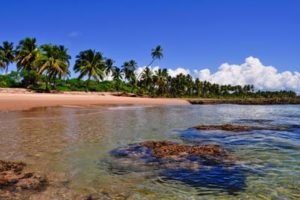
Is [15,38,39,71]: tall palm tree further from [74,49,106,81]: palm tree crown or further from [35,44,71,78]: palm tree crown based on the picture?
[74,49,106,81]: palm tree crown

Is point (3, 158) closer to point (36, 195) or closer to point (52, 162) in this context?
point (52, 162)

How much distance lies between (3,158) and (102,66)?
253 feet

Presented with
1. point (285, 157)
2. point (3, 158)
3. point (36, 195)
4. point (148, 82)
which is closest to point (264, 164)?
point (285, 157)

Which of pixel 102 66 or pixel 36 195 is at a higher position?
pixel 102 66

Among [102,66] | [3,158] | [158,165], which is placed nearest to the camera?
[158,165]

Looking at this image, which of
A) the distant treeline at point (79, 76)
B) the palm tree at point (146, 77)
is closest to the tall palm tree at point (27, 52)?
the distant treeline at point (79, 76)

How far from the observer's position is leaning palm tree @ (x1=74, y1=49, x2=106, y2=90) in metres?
82.4

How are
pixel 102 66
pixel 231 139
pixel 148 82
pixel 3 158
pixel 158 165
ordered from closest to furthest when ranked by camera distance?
pixel 158 165, pixel 3 158, pixel 231 139, pixel 102 66, pixel 148 82

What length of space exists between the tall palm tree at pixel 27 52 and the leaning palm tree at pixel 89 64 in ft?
44.8

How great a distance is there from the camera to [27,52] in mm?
70688

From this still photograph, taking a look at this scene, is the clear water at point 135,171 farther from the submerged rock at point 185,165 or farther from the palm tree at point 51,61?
the palm tree at point 51,61

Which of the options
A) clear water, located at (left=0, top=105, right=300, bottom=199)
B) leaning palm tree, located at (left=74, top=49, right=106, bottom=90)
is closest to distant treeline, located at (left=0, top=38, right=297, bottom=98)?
leaning palm tree, located at (left=74, top=49, right=106, bottom=90)

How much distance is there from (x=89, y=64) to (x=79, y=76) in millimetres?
5035

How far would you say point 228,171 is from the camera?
27.5 ft
